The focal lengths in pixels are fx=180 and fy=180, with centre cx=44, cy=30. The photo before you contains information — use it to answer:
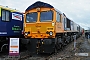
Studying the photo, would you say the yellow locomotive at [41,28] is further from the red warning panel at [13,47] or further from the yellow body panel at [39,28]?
the red warning panel at [13,47]

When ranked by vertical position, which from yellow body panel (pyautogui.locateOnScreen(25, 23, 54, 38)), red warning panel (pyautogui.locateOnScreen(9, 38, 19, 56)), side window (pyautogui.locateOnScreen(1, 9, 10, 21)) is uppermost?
side window (pyautogui.locateOnScreen(1, 9, 10, 21))

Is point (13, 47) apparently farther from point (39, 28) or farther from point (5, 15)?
point (5, 15)

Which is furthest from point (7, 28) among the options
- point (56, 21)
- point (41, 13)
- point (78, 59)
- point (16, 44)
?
point (78, 59)

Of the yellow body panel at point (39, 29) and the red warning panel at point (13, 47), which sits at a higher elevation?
the yellow body panel at point (39, 29)

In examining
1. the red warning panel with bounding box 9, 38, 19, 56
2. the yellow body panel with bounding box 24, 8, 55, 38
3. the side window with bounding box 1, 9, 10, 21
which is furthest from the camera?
the side window with bounding box 1, 9, 10, 21

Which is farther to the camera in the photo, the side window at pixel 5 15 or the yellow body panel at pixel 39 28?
the side window at pixel 5 15

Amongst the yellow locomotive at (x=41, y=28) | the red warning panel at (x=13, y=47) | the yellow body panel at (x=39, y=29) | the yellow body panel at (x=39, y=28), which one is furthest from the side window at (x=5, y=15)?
the red warning panel at (x=13, y=47)

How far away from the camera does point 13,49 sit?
11.5 metres

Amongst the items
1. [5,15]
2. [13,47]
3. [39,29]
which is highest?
[5,15]

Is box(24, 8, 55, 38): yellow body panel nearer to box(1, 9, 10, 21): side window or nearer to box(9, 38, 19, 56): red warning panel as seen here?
box(9, 38, 19, 56): red warning panel

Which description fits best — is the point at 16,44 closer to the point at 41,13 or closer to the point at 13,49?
the point at 13,49

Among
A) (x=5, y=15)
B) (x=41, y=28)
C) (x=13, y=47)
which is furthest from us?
(x=5, y=15)

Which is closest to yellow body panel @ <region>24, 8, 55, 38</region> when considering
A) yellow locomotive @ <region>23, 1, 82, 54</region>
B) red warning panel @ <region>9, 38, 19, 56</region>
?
yellow locomotive @ <region>23, 1, 82, 54</region>

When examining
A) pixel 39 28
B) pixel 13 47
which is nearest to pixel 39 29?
pixel 39 28
